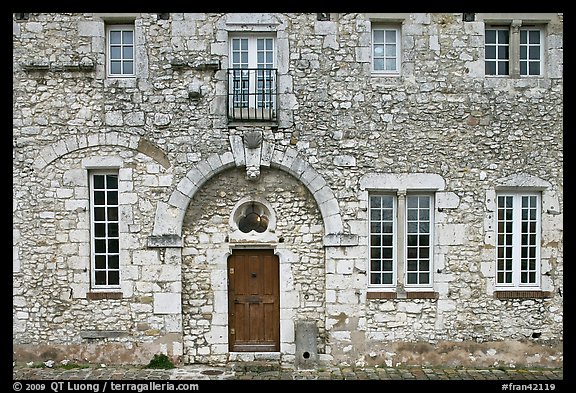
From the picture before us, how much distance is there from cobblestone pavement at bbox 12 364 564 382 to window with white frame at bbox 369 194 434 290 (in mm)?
1364

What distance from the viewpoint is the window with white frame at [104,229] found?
32.1 ft

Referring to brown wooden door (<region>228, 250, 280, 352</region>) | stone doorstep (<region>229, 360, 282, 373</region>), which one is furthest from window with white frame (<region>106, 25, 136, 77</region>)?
stone doorstep (<region>229, 360, 282, 373</region>)

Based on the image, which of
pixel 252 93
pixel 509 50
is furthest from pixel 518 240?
pixel 252 93

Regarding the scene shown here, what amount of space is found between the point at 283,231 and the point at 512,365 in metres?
4.28

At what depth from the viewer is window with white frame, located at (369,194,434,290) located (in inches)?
388

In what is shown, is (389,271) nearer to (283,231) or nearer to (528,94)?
(283,231)

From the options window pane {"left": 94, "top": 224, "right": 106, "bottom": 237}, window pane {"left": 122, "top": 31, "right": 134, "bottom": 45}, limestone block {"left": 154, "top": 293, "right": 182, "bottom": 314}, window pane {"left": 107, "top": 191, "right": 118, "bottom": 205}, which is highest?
window pane {"left": 122, "top": 31, "right": 134, "bottom": 45}

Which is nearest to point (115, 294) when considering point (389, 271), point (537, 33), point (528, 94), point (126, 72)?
point (126, 72)

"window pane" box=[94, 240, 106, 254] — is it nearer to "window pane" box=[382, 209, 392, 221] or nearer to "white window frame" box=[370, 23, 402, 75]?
"window pane" box=[382, 209, 392, 221]

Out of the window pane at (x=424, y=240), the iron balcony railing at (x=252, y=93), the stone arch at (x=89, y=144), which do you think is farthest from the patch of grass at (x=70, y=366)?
the window pane at (x=424, y=240)

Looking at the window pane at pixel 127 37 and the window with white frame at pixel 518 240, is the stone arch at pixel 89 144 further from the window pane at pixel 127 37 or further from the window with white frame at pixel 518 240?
the window with white frame at pixel 518 240

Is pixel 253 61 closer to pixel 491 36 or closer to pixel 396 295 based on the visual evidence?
pixel 491 36

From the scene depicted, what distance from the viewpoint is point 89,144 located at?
9641 mm

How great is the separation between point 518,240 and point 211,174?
202 inches
